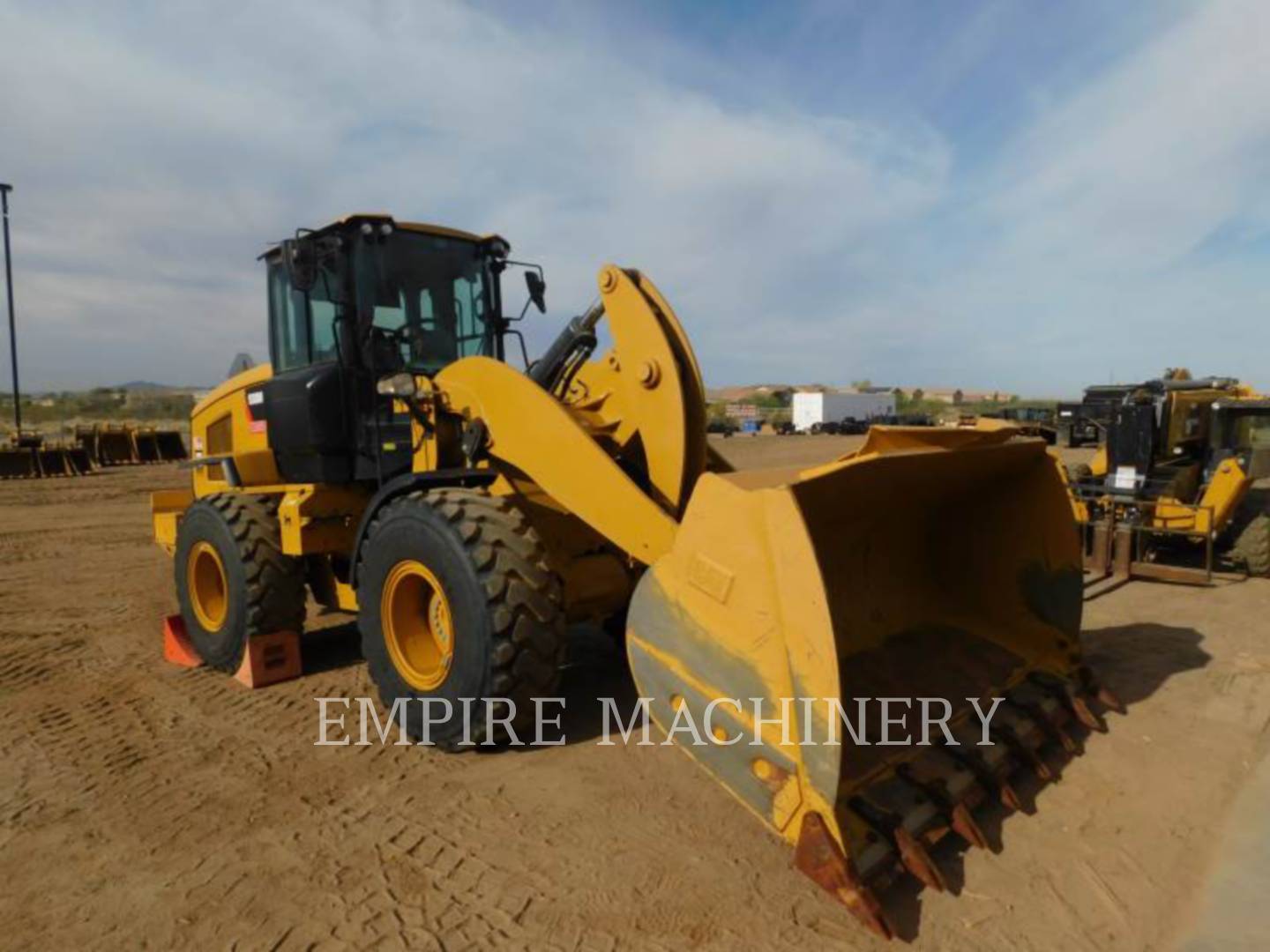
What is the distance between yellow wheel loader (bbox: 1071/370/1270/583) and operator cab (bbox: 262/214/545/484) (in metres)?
6.54

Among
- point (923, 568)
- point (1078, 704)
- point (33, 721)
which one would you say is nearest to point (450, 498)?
point (923, 568)

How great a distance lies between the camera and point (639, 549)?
3551 mm

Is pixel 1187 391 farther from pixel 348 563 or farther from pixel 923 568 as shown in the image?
pixel 348 563

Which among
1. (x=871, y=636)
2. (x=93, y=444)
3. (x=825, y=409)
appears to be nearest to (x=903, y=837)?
(x=871, y=636)

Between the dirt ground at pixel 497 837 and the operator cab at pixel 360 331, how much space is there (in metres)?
1.51

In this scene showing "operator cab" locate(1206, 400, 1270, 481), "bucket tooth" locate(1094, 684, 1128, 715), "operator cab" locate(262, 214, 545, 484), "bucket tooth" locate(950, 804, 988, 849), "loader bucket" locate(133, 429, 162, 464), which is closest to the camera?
"bucket tooth" locate(950, 804, 988, 849)

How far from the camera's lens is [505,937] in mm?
2545

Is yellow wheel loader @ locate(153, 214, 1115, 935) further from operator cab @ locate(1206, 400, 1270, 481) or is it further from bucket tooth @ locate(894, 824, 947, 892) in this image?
operator cab @ locate(1206, 400, 1270, 481)

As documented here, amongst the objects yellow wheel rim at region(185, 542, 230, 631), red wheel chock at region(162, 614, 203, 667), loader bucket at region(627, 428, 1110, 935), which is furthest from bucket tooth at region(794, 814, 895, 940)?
red wheel chock at region(162, 614, 203, 667)

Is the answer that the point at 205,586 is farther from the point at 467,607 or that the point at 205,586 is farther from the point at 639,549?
the point at 639,549

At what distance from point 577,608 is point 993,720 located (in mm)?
2030

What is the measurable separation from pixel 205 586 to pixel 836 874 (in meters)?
4.83

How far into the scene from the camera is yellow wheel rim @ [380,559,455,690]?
399cm

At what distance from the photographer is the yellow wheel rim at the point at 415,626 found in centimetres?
399
